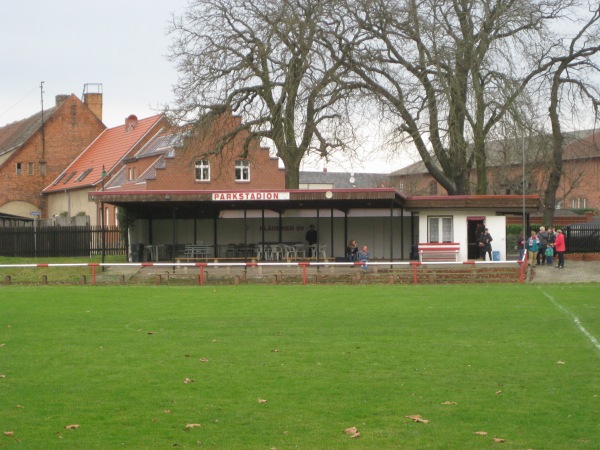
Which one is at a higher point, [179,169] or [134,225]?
[179,169]

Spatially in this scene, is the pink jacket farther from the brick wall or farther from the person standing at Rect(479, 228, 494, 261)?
the brick wall

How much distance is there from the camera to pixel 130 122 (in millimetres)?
70562

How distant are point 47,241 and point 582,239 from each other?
2617 cm

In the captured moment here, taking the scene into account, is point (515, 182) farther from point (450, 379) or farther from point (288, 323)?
point (450, 379)

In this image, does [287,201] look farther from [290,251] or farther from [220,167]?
[220,167]

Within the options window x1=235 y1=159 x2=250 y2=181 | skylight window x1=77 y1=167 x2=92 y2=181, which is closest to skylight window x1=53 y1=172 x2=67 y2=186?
skylight window x1=77 y1=167 x2=92 y2=181

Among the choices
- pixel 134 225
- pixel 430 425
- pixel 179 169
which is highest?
pixel 179 169

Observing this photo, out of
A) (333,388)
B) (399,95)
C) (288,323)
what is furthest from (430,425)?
(399,95)

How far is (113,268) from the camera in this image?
3866 centimetres

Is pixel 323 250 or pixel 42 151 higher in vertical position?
pixel 42 151

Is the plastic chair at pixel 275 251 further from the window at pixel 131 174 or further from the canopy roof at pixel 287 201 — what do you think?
the window at pixel 131 174

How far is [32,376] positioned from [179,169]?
4161 centimetres

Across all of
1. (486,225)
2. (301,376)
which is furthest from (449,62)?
(301,376)

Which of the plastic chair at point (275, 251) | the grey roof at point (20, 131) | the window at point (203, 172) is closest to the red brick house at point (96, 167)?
the grey roof at point (20, 131)
